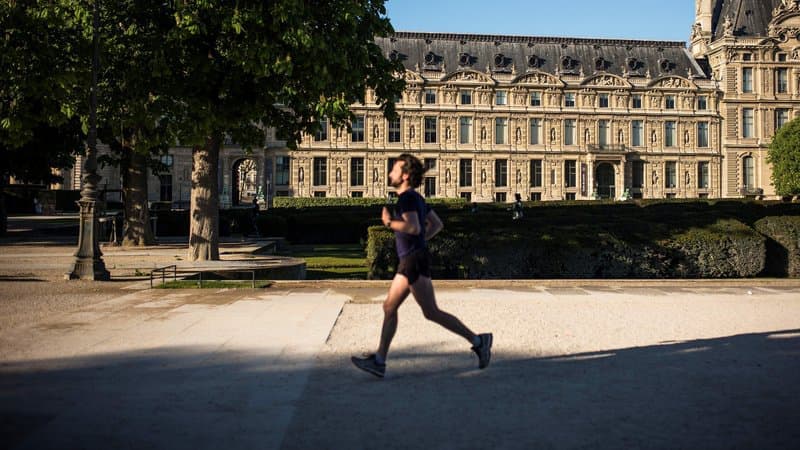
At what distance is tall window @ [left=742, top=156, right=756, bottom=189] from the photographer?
80125 mm

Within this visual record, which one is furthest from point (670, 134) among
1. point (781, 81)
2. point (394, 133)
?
point (394, 133)

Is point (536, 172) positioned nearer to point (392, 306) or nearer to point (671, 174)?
point (671, 174)

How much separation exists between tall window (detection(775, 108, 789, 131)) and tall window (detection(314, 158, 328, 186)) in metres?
50.6

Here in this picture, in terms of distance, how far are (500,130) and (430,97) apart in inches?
321

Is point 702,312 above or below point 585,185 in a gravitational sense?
below

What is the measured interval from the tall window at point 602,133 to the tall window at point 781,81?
69.3 ft

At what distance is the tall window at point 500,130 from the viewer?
73.9 meters

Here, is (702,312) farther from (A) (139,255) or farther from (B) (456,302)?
(A) (139,255)

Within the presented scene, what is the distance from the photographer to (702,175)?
79.0 meters

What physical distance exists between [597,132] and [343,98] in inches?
2444

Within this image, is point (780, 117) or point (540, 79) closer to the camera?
point (540, 79)

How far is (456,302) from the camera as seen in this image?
1249 centimetres

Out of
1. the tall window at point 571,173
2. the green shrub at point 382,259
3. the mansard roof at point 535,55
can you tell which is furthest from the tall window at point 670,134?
the green shrub at point 382,259

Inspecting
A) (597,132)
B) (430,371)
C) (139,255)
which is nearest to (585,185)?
(597,132)
